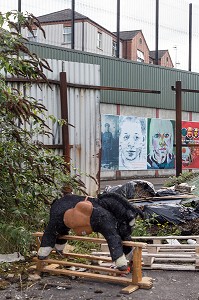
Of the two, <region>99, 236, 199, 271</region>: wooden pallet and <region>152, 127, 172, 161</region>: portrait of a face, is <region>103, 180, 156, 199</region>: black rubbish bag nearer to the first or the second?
<region>99, 236, 199, 271</region>: wooden pallet

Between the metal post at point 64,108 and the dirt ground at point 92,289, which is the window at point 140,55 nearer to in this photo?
the metal post at point 64,108

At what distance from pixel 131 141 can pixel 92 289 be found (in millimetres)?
19654

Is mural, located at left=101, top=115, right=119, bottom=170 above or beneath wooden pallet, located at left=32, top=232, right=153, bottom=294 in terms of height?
above

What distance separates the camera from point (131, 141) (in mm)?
24609

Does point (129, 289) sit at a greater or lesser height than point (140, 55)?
lesser

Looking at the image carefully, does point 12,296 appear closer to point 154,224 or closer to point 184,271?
point 184,271

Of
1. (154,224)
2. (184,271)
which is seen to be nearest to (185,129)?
(154,224)

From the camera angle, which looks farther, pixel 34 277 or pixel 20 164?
pixel 20 164

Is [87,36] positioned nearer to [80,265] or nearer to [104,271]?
[80,265]

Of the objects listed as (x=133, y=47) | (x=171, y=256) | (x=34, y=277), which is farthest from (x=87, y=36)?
(x=34, y=277)

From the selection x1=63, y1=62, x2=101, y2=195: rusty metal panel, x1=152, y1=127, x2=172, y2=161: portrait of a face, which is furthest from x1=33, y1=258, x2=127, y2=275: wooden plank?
x1=152, y1=127, x2=172, y2=161: portrait of a face

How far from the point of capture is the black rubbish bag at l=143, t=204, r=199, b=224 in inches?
301

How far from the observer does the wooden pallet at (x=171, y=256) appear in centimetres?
584

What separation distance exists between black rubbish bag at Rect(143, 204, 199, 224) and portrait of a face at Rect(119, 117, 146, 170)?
16.2 m
